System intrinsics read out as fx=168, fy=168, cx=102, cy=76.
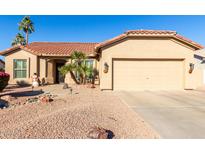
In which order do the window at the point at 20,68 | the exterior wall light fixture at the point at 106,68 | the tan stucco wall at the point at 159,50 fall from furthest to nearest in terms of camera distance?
the window at the point at 20,68
the tan stucco wall at the point at 159,50
the exterior wall light fixture at the point at 106,68

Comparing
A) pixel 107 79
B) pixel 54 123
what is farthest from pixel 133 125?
pixel 107 79

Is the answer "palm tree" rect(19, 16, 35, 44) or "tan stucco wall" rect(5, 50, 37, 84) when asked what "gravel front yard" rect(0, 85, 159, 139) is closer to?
"tan stucco wall" rect(5, 50, 37, 84)

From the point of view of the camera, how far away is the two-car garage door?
44.9 ft

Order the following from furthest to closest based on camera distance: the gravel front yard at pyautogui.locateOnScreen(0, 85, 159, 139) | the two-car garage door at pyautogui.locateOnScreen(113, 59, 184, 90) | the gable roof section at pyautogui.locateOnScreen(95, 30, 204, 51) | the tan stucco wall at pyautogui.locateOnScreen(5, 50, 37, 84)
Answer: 1. the tan stucco wall at pyautogui.locateOnScreen(5, 50, 37, 84)
2. the two-car garage door at pyautogui.locateOnScreen(113, 59, 184, 90)
3. the gable roof section at pyautogui.locateOnScreen(95, 30, 204, 51)
4. the gravel front yard at pyautogui.locateOnScreen(0, 85, 159, 139)

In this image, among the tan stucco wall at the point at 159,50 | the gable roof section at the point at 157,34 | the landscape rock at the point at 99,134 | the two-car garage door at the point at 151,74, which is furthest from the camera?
the two-car garage door at the point at 151,74

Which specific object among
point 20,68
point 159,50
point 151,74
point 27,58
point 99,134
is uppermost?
point 159,50

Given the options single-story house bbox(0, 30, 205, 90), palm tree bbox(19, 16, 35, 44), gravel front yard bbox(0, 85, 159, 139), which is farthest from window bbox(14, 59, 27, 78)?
palm tree bbox(19, 16, 35, 44)

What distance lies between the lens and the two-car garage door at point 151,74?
1367cm

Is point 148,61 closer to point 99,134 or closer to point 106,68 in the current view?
point 106,68

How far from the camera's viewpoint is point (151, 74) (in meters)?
13.8

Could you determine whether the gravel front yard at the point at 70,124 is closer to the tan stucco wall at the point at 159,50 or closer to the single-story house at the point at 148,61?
the single-story house at the point at 148,61

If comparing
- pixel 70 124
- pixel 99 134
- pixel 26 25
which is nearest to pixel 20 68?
pixel 70 124

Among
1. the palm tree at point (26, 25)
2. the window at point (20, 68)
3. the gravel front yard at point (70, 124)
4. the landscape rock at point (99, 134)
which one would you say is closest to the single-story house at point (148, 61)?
the gravel front yard at point (70, 124)

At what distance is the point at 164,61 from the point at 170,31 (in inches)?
95.3
